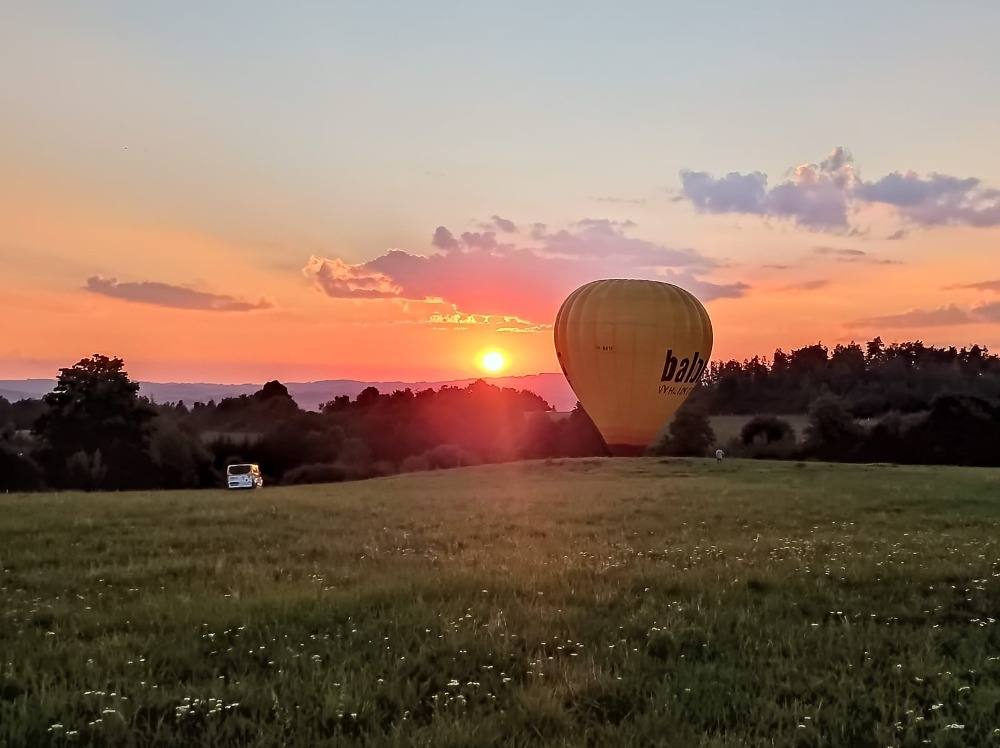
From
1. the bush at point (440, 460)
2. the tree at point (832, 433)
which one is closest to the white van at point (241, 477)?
the bush at point (440, 460)

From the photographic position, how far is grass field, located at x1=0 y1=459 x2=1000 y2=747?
5.15 meters

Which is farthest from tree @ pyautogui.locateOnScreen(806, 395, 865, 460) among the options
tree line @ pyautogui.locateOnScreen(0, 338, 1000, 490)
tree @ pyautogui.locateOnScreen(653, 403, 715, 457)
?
tree @ pyautogui.locateOnScreen(653, 403, 715, 457)

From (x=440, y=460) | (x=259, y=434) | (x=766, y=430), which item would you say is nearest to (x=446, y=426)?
(x=440, y=460)

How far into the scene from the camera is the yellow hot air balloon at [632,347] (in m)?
40.6

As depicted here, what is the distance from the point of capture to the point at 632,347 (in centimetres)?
4062

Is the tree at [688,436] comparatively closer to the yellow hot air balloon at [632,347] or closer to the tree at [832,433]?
the tree at [832,433]

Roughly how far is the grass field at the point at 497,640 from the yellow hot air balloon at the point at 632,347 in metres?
26.2

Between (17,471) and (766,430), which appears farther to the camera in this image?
(766,430)

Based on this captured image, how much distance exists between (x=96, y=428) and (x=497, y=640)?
2478 inches

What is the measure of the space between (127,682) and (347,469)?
71.7 metres

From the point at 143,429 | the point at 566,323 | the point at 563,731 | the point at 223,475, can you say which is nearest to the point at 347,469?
the point at 223,475

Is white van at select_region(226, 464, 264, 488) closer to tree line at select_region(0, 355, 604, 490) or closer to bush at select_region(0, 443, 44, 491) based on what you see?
tree line at select_region(0, 355, 604, 490)

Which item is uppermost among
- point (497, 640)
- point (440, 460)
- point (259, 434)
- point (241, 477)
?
point (259, 434)

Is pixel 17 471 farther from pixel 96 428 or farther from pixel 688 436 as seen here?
pixel 688 436
